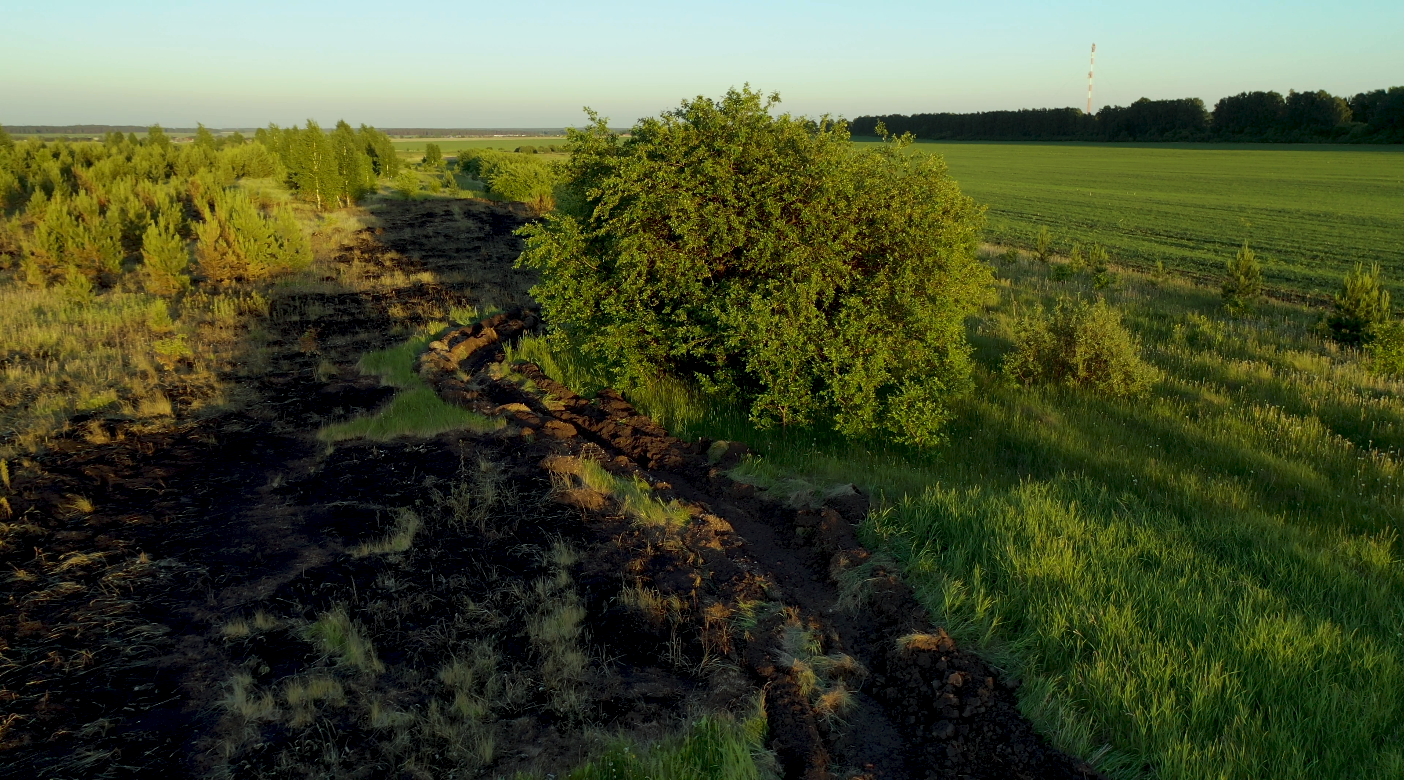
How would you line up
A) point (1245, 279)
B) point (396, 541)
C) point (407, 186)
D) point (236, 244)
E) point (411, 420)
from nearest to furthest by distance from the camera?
point (396, 541)
point (411, 420)
point (1245, 279)
point (236, 244)
point (407, 186)

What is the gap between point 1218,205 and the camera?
40.8 m

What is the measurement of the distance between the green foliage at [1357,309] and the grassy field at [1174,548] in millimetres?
1839

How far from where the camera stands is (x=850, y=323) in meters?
8.05

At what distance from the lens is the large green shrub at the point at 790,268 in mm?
8133

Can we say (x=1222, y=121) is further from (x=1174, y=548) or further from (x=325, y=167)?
(x=1174, y=548)

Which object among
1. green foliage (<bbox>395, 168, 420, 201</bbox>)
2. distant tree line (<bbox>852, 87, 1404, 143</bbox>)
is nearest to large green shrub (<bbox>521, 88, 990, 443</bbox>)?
green foliage (<bbox>395, 168, 420, 201</bbox>)

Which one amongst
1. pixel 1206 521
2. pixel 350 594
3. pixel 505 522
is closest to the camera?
pixel 350 594

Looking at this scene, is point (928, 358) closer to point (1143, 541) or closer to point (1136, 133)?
point (1143, 541)

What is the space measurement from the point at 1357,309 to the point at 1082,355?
625cm

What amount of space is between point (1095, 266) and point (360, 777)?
21.7 metres

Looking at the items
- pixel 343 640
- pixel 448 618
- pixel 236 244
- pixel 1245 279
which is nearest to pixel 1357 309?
pixel 1245 279

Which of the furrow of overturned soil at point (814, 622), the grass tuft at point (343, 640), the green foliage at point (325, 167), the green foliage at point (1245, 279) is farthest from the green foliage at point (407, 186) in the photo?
the grass tuft at point (343, 640)

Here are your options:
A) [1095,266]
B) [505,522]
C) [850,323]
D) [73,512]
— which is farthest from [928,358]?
[1095,266]

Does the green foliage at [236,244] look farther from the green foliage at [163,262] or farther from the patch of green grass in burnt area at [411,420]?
the patch of green grass in burnt area at [411,420]
